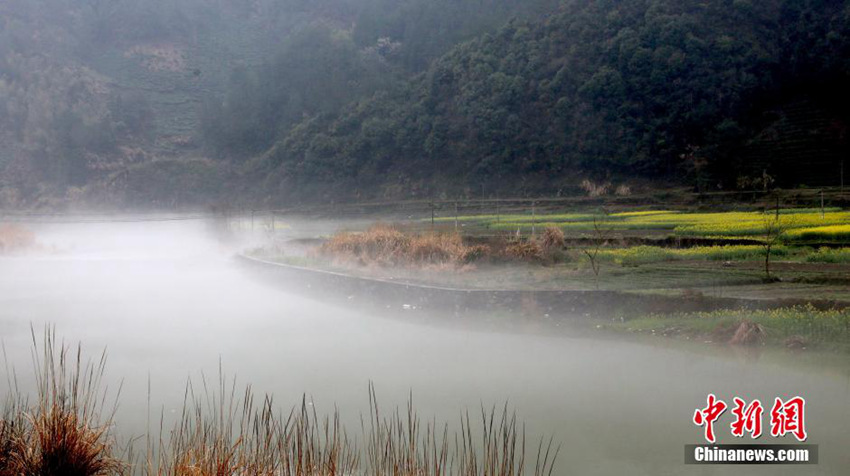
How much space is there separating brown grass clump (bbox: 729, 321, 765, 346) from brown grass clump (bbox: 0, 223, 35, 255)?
2836 centimetres

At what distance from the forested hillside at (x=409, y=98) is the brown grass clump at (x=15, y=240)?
56.9 feet

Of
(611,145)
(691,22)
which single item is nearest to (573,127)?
(611,145)

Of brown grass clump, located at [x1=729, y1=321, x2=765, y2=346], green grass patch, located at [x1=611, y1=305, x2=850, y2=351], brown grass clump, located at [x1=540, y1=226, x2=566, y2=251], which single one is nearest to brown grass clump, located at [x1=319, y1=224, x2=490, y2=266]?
brown grass clump, located at [x1=540, y1=226, x2=566, y2=251]

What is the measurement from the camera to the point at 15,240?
28.8 metres

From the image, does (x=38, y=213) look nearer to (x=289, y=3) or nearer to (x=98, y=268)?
(x=98, y=268)

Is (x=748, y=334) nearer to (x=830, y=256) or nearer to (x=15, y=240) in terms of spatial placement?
(x=830, y=256)

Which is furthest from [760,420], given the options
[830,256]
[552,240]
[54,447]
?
[552,240]

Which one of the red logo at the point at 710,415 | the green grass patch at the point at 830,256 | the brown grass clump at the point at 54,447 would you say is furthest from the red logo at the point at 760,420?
the green grass patch at the point at 830,256

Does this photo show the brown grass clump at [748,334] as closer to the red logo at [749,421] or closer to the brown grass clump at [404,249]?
the red logo at [749,421]

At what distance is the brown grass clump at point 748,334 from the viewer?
343 inches

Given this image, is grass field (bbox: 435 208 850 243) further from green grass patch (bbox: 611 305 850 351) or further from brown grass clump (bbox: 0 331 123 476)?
brown grass clump (bbox: 0 331 123 476)

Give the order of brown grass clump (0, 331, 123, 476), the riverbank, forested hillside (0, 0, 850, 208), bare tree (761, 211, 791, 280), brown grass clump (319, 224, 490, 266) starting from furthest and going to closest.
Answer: forested hillside (0, 0, 850, 208), brown grass clump (319, 224, 490, 266), bare tree (761, 211, 791, 280), the riverbank, brown grass clump (0, 331, 123, 476)

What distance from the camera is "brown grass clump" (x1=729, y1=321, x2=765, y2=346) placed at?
870cm

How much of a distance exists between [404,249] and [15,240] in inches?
803
